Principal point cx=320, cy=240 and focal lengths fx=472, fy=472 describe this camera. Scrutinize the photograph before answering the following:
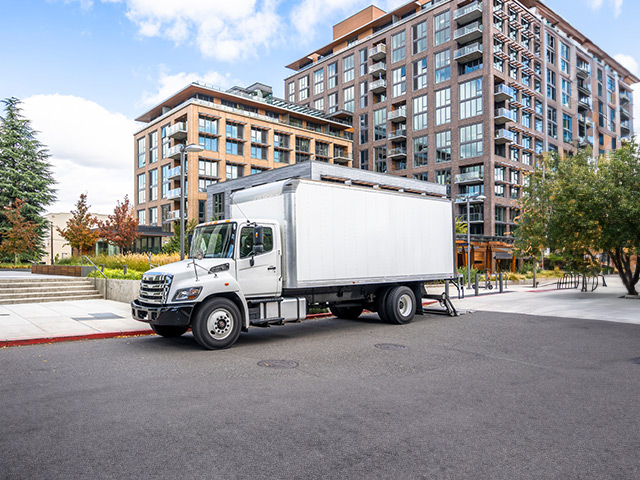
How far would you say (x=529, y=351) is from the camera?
952 centimetres

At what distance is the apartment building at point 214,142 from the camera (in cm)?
6044

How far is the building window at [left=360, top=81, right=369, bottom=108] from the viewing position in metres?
78.6

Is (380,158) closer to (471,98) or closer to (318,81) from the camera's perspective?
(471,98)

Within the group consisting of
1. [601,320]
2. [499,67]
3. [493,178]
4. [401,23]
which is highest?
[401,23]

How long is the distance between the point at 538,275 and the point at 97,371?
38.0 meters

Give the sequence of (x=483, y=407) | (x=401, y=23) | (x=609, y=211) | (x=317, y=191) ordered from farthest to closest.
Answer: (x=401, y=23), (x=609, y=211), (x=317, y=191), (x=483, y=407)

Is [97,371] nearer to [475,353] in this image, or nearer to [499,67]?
[475,353]

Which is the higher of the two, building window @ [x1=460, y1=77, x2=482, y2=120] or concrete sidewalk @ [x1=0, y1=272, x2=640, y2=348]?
building window @ [x1=460, y1=77, x2=482, y2=120]

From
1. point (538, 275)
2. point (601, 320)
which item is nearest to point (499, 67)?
point (538, 275)

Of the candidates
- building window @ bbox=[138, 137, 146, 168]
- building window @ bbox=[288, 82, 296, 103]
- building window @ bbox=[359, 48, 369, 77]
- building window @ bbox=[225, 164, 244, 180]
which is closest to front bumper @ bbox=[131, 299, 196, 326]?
building window @ bbox=[225, 164, 244, 180]

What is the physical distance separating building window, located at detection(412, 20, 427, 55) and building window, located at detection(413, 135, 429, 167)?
12904 mm

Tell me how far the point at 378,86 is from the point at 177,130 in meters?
32.7

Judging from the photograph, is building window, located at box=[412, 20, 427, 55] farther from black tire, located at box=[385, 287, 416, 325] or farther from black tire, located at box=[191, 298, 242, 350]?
black tire, located at box=[191, 298, 242, 350]

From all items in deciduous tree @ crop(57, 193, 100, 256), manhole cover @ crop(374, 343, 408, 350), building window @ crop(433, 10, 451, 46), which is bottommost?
manhole cover @ crop(374, 343, 408, 350)
